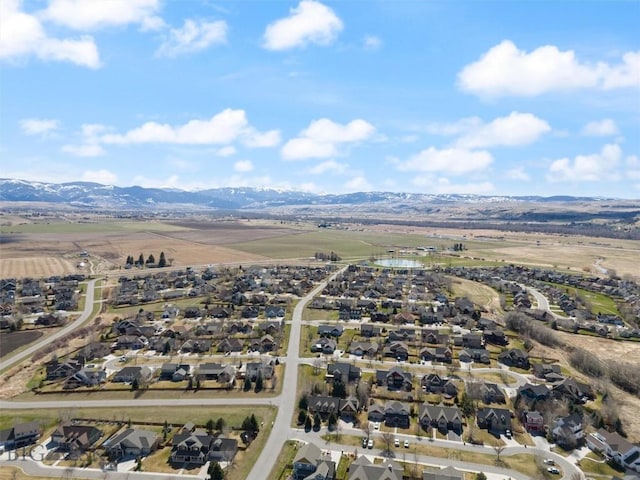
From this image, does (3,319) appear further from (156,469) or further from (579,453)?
(579,453)

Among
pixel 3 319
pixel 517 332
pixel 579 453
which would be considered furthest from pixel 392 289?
pixel 3 319

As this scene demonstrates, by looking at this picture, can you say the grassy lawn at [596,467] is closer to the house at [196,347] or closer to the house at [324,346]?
the house at [324,346]

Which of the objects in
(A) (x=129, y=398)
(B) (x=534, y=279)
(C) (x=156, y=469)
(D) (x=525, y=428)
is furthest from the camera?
(B) (x=534, y=279)

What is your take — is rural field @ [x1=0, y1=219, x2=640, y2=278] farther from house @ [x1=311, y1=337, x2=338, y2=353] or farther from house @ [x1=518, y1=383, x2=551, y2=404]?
house @ [x1=518, y1=383, x2=551, y2=404]

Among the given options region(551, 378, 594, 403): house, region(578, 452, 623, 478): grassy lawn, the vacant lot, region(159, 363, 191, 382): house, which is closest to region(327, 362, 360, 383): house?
region(159, 363, 191, 382): house

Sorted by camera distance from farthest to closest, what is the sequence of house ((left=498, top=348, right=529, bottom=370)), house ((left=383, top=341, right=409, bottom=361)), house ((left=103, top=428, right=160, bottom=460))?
house ((left=383, top=341, right=409, bottom=361))
house ((left=498, top=348, right=529, bottom=370))
house ((left=103, top=428, right=160, bottom=460))

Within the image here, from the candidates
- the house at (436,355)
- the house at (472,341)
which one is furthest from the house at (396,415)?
the house at (472,341)

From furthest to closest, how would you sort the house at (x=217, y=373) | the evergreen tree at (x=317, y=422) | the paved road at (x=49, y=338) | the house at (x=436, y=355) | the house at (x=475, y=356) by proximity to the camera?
the house at (x=436, y=355) < the house at (x=475, y=356) < the paved road at (x=49, y=338) < the house at (x=217, y=373) < the evergreen tree at (x=317, y=422)
